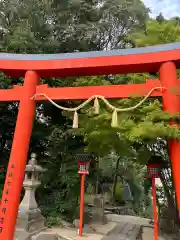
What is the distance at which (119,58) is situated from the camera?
553 cm

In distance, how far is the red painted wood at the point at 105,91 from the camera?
17.5ft

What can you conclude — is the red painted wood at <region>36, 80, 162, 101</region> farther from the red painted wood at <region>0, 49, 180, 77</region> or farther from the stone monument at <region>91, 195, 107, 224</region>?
the stone monument at <region>91, 195, 107, 224</region>

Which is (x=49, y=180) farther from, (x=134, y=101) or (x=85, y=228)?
(x=134, y=101)

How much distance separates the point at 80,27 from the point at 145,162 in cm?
839

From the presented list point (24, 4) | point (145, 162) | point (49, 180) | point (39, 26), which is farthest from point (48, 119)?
point (145, 162)

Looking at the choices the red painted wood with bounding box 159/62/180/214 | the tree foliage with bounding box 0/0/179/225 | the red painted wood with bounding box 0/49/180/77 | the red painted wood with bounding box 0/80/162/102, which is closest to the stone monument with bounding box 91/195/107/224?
the tree foliage with bounding box 0/0/179/225

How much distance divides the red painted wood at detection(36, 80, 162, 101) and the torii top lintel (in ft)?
1.57

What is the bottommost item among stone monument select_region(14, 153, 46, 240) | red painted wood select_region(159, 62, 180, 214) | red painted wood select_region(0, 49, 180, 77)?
stone monument select_region(14, 153, 46, 240)

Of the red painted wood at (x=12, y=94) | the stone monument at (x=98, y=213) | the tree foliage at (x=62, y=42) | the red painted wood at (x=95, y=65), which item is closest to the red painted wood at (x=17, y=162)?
the red painted wood at (x=12, y=94)

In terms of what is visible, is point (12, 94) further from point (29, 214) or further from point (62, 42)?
point (62, 42)

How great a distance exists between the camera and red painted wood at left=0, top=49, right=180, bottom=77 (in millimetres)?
5387

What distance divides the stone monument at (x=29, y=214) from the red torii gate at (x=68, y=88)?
255 centimetres

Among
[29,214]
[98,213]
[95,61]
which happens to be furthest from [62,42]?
[29,214]

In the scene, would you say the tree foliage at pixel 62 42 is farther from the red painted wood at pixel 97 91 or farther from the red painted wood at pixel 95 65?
the red painted wood at pixel 97 91
